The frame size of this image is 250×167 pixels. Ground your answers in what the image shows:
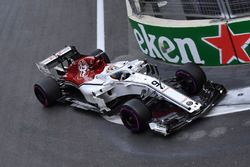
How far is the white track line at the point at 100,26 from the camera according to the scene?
14.4 meters

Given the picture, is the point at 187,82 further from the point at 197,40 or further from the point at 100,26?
the point at 100,26

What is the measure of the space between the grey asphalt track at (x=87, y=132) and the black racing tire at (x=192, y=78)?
0.67 meters

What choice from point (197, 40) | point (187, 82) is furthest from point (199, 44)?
point (187, 82)

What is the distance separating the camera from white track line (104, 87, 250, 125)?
946 centimetres

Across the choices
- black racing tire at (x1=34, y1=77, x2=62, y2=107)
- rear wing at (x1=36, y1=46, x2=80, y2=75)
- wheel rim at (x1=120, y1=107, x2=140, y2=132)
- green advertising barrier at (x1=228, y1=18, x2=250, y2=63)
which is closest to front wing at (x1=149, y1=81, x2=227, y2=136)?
wheel rim at (x1=120, y1=107, x2=140, y2=132)

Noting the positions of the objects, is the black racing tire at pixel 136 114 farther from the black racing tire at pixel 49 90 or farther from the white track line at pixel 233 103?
the black racing tire at pixel 49 90

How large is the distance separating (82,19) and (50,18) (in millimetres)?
1367

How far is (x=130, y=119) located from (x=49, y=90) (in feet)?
7.97

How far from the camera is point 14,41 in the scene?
16.2m

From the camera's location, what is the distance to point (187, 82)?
Result: 1001 cm

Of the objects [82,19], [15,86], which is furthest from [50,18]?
[15,86]

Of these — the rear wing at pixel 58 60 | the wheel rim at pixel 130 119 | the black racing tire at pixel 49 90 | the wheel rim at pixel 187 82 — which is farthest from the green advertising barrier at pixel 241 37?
the black racing tire at pixel 49 90

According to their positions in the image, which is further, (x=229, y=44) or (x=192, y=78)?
(x=229, y=44)

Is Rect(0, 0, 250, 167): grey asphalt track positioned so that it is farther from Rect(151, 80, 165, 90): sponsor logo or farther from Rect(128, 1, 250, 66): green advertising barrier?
Rect(151, 80, 165, 90): sponsor logo
